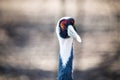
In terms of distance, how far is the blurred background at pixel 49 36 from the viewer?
4.99 feet

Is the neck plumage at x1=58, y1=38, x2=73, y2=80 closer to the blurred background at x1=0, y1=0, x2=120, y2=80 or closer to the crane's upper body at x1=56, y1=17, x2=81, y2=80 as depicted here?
the crane's upper body at x1=56, y1=17, x2=81, y2=80

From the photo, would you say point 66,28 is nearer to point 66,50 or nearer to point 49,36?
point 66,50

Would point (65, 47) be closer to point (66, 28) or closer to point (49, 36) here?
point (66, 28)

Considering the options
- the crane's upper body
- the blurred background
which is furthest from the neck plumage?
the blurred background

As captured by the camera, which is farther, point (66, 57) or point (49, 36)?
point (49, 36)

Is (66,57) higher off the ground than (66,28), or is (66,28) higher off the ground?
(66,28)

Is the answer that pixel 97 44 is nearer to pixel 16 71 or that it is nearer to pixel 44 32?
pixel 44 32

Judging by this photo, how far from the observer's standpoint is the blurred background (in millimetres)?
1521

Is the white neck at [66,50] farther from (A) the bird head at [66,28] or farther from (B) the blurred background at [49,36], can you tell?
(B) the blurred background at [49,36]

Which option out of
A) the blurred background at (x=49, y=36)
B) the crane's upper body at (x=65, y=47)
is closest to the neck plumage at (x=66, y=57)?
the crane's upper body at (x=65, y=47)

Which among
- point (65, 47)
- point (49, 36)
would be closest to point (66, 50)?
point (65, 47)

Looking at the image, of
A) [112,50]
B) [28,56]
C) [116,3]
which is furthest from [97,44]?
[28,56]

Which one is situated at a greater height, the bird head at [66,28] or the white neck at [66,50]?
the bird head at [66,28]

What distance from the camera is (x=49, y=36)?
1.53 metres
